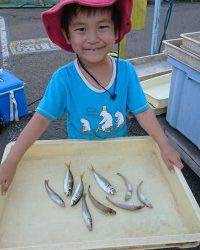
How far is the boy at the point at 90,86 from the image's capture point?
1.78 meters

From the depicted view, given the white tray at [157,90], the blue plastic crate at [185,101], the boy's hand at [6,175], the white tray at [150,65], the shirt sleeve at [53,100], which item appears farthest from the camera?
the white tray at [150,65]

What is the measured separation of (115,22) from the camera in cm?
190

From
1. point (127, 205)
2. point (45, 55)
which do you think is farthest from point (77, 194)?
point (45, 55)

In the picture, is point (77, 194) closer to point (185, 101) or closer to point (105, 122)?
point (105, 122)

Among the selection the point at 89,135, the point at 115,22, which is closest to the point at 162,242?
the point at 89,135

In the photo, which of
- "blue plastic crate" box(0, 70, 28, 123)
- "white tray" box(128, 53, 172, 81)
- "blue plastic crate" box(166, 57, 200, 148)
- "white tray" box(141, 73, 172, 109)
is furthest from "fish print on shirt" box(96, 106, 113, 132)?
"white tray" box(128, 53, 172, 81)

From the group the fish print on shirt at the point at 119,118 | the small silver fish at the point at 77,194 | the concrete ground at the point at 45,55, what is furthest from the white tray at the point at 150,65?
the small silver fish at the point at 77,194

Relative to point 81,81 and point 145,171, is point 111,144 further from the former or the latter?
point 81,81

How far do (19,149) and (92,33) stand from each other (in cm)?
74

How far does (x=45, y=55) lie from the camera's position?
5941 millimetres

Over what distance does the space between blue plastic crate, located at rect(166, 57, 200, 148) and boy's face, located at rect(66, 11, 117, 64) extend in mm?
1047

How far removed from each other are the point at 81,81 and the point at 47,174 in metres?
0.60

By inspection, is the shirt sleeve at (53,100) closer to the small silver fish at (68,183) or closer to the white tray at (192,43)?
the small silver fish at (68,183)

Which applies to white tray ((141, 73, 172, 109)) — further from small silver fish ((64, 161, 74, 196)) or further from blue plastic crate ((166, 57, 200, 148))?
small silver fish ((64, 161, 74, 196))
